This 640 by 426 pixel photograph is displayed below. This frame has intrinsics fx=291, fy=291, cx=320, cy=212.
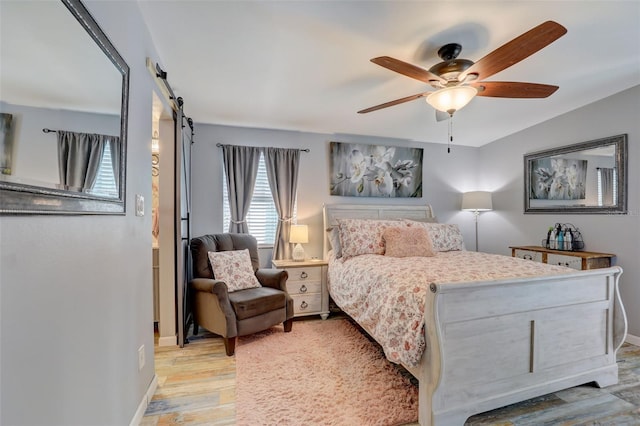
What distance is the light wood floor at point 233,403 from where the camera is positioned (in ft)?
5.93

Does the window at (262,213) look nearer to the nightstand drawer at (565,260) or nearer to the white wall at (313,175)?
the white wall at (313,175)

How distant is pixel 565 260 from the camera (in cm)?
326

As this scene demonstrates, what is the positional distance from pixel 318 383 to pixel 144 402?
3.75 ft

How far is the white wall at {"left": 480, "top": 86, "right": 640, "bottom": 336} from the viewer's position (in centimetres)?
297

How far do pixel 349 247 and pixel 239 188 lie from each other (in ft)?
5.03

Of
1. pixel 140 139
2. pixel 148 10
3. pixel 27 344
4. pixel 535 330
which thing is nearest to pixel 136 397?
pixel 27 344

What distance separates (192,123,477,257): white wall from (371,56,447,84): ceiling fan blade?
206cm

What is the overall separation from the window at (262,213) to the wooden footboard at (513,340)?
2.48 metres

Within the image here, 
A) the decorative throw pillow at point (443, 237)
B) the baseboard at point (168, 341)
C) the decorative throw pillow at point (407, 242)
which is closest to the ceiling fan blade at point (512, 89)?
the decorative throw pillow at point (407, 242)

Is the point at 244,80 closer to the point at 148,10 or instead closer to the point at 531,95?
the point at 148,10

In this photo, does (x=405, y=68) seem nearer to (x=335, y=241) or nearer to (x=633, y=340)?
(x=335, y=241)

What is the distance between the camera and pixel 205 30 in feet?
6.57

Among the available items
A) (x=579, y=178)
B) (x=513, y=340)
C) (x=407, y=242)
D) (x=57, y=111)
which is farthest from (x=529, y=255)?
(x=57, y=111)

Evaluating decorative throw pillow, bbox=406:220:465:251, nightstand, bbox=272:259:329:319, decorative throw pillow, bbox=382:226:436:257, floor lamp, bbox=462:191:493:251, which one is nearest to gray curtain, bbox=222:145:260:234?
nightstand, bbox=272:259:329:319
